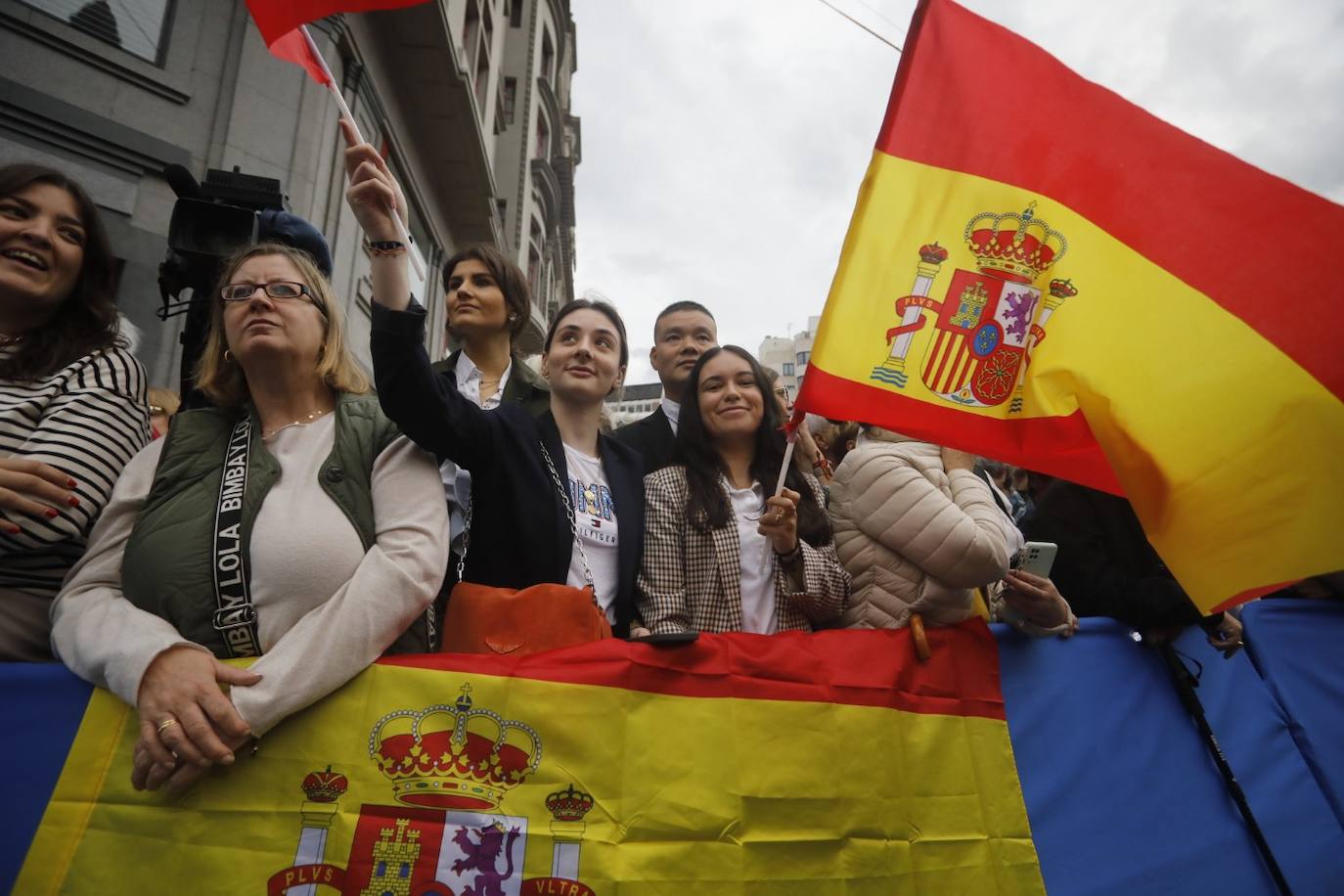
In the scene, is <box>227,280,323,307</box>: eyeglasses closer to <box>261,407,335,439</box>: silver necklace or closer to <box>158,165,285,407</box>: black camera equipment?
<box>261,407,335,439</box>: silver necklace

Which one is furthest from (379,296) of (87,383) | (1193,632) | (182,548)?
(1193,632)

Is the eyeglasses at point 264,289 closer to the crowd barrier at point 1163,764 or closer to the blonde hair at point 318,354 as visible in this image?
the blonde hair at point 318,354

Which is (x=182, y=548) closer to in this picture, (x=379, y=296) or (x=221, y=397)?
(x=221, y=397)

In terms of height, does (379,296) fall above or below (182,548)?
above

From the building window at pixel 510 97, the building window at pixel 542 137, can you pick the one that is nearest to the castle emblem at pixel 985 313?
the building window at pixel 510 97

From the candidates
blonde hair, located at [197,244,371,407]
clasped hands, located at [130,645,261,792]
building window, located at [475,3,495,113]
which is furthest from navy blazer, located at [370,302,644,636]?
building window, located at [475,3,495,113]

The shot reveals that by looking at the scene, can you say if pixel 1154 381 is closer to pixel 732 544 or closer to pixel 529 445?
pixel 732 544

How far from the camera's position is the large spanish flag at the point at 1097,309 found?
1.87 meters

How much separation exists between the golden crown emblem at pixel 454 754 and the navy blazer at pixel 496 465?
1.57 feet

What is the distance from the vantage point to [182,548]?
1.65 m

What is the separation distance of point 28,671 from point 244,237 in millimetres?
1683

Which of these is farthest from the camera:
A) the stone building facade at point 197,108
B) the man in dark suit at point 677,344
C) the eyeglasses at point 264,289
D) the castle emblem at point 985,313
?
the stone building facade at point 197,108

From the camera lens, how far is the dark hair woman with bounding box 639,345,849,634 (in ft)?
7.50

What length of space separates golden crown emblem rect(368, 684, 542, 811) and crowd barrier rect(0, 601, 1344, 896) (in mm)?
1505
